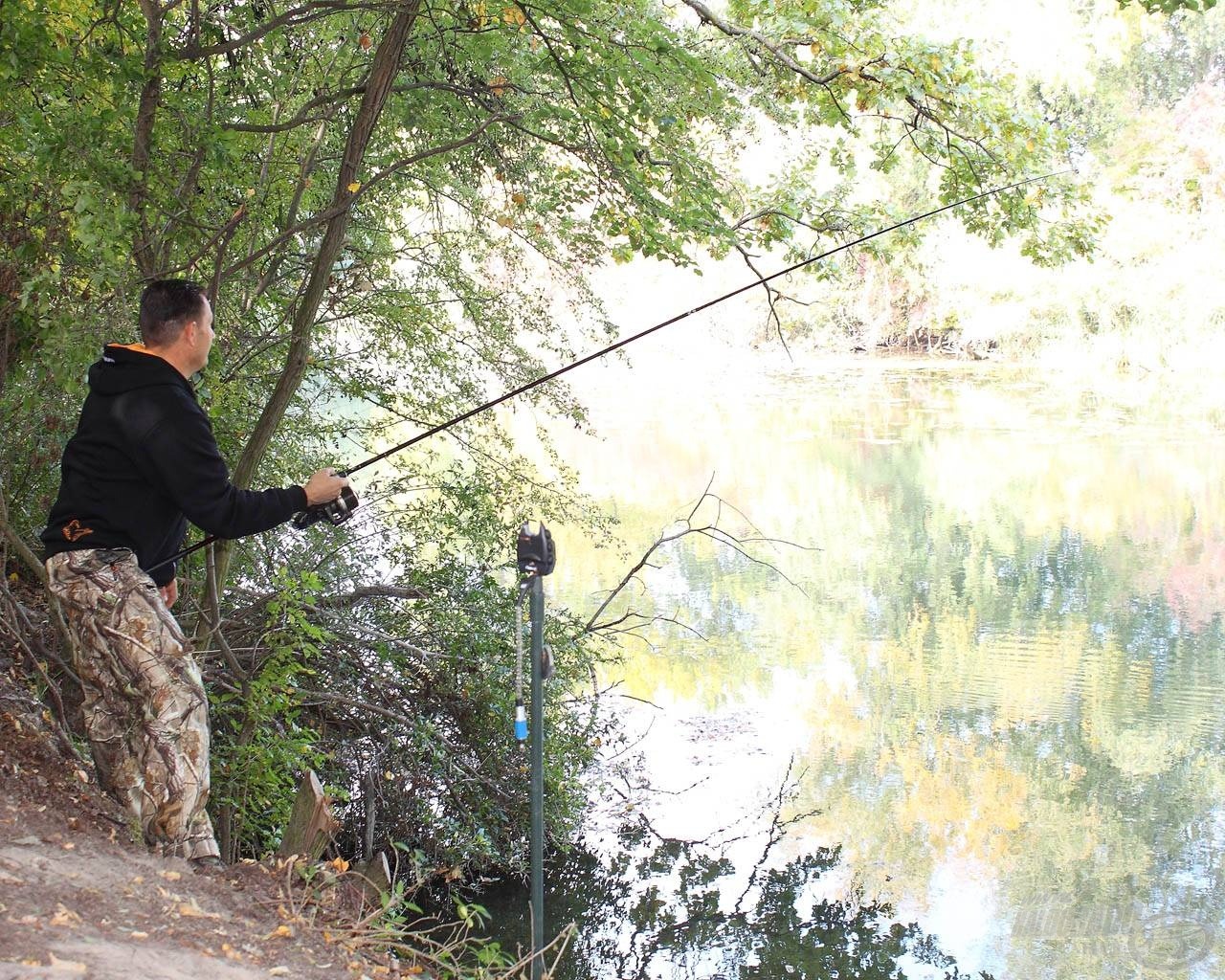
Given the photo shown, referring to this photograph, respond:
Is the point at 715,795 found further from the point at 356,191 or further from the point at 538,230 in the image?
the point at 356,191

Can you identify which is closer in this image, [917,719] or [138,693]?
[138,693]

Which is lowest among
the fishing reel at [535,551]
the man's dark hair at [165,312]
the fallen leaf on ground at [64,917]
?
the fallen leaf on ground at [64,917]

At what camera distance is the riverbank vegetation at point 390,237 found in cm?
348

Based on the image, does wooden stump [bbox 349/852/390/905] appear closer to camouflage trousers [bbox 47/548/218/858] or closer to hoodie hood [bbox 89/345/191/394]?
camouflage trousers [bbox 47/548/218/858]

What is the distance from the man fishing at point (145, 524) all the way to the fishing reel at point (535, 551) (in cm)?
48

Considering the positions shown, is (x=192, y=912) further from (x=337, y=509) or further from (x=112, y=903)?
(x=337, y=509)

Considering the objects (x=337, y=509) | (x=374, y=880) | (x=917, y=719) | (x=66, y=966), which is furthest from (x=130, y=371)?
(x=917, y=719)

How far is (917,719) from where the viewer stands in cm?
780

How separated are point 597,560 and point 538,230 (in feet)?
15.8

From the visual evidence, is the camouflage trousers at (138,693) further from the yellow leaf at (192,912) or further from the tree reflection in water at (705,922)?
the tree reflection in water at (705,922)

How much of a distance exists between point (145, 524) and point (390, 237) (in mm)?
3409

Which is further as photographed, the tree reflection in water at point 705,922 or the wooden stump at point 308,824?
the tree reflection in water at point 705,922

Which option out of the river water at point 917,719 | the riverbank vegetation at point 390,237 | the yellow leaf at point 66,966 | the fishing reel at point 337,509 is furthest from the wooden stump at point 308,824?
the river water at point 917,719

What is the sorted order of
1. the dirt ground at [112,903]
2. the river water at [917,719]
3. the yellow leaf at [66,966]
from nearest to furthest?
the yellow leaf at [66,966]
the dirt ground at [112,903]
the river water at [917,719]
